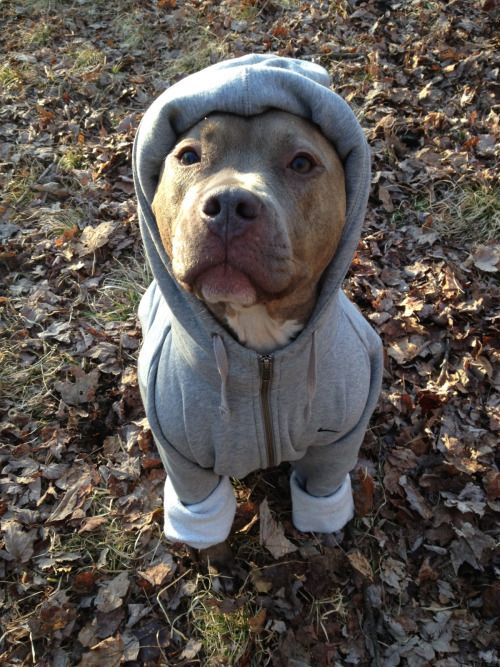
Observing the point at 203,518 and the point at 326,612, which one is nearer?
→ the point at 203,518

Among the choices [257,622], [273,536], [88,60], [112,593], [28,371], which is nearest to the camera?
[257,622]

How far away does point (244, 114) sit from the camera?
2.04 m

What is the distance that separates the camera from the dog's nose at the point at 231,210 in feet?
5.90

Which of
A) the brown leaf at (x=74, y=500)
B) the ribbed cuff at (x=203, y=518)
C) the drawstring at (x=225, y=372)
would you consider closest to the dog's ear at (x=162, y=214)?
the drawstring at (x=225, y=372)

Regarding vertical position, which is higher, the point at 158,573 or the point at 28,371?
the point at 28,371

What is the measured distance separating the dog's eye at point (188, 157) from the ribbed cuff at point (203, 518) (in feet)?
4.99

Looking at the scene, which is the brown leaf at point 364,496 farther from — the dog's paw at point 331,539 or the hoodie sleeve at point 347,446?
the hoodie sleeve at point 347,446

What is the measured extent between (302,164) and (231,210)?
443 millimetres

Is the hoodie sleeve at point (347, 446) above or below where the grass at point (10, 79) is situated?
below

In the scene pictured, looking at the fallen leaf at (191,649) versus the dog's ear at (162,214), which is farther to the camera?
the fallen leaf at (191,649)

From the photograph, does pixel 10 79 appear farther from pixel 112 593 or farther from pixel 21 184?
pixel 112 593

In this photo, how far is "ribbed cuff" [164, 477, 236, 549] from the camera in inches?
106

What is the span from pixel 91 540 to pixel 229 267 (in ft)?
6.88

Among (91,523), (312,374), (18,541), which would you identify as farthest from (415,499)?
(18,541)
